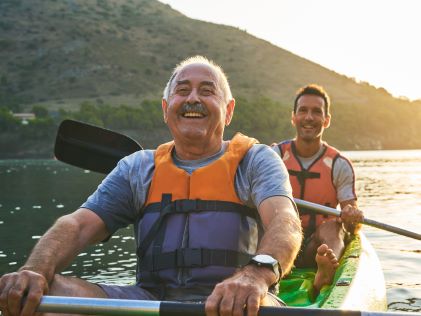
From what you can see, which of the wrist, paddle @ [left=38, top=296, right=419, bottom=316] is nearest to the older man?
the wrist

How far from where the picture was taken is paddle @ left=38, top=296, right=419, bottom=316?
2247mm

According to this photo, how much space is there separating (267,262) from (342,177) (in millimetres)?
3621

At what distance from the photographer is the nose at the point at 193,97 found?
3303 mm

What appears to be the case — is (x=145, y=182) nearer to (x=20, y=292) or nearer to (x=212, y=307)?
(x=20, y=292)

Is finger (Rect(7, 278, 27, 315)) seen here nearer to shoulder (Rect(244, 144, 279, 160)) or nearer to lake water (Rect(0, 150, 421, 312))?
shoulder (Rect(244, 144, 279, 160))

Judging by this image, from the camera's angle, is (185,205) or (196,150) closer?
(185,205)

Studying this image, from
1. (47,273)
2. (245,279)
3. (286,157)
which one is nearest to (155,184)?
(47,273)

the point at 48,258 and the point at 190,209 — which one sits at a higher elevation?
the point at 190,209

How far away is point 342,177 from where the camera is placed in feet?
19.6

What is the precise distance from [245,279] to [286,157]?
3.87 metres

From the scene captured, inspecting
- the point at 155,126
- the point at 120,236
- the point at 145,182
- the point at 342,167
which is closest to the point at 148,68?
the point at 155,126

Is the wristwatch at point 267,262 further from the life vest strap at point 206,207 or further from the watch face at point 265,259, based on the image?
the life vest strap at point 206,207

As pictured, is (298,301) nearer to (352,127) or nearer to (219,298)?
(219,298)

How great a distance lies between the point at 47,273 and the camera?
272cm
